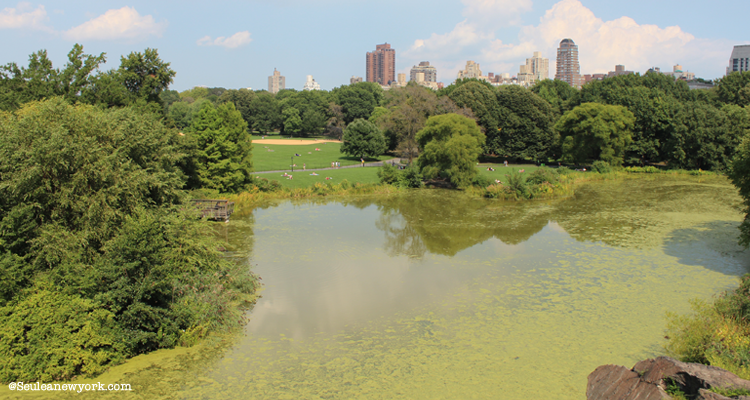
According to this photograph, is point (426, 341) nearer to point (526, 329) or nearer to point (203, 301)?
point (526, 329)

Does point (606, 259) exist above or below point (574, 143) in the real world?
below

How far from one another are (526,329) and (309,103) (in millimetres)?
88926

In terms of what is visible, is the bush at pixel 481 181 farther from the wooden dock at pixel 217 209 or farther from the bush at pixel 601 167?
the wooden dock at pixel 217 209

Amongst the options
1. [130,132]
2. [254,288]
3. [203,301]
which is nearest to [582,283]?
[254,288]

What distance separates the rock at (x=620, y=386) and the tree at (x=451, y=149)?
33.4 meters

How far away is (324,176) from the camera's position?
46.9 metres

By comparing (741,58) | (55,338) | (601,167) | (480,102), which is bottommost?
(55,338)

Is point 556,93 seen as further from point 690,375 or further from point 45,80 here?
point 690,375

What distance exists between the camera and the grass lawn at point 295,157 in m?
54.4

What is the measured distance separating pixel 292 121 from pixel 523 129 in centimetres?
4768

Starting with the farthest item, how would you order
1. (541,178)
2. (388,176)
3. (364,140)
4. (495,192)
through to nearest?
(364,140), (388,176), (541,178), (495,192)

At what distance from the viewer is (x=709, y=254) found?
22.4 m

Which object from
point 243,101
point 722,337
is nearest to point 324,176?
point 722,337

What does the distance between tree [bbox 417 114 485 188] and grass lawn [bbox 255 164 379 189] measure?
5.35 m
